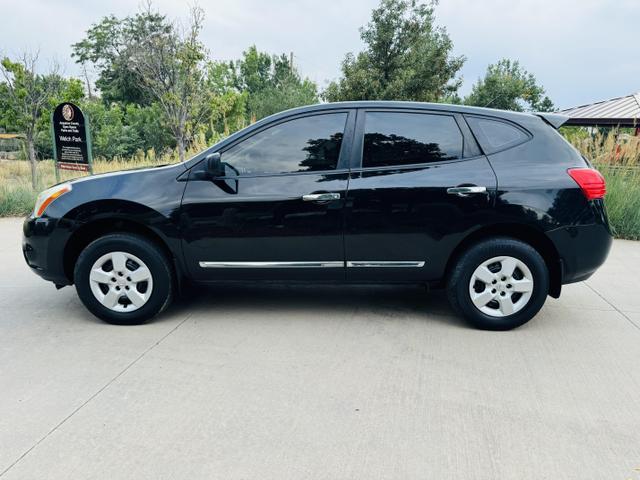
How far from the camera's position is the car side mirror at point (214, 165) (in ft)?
12.8

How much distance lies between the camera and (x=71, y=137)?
10336mm

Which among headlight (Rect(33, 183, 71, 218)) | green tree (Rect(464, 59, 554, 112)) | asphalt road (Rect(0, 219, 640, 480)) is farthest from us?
green tree (Rect(464, 59, 554, 112))

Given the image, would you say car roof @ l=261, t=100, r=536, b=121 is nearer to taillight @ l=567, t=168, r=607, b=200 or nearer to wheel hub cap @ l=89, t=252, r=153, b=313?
taillight @ l=567, t=168, r=607, b=200

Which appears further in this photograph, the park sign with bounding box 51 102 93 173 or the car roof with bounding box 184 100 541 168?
the park sign with bounding box 51 102 93 173

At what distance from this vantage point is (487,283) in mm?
4016

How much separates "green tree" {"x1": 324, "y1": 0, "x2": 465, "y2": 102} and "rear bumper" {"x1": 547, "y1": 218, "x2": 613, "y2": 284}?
16.7 meters

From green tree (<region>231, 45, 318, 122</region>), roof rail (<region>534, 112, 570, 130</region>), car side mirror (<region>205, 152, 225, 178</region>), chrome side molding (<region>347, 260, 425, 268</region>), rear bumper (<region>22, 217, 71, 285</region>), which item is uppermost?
green tree (<region>231, 45, 318, 122</region>)

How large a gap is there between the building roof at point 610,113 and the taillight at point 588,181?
433 inches

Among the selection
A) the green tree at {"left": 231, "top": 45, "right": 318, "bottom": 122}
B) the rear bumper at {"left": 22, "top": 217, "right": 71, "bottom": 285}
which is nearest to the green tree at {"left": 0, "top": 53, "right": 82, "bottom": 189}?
the rear bumper at {"left": 22, "top": 217, "right": 71, "bottom": 285}

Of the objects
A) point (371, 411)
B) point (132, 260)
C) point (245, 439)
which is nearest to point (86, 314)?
point (132, 260)

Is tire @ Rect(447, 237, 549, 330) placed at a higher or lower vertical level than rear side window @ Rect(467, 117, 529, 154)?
lower

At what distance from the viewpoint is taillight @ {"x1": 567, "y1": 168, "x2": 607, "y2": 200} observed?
392cm

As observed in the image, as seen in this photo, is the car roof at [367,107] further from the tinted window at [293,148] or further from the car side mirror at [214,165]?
the car side mirror at [214,165]

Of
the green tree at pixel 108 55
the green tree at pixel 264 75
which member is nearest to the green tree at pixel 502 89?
the green tree at pixel 264 75
